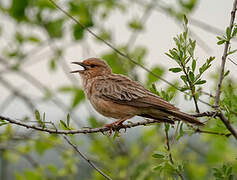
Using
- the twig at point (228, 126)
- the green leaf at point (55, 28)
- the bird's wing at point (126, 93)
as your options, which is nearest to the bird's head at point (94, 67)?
the bird's wing at point (126, 93)

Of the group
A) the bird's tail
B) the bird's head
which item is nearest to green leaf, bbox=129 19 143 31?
the bird's head

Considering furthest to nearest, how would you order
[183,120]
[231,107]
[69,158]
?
[69,158]
[183,120]
[231,107]

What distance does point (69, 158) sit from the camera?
6789 mm

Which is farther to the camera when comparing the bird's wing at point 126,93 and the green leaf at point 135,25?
the green leaf at point 135,25

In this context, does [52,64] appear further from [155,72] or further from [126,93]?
[126,93]

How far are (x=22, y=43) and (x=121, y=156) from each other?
8.51 ft

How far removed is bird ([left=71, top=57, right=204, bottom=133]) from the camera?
4.09 m

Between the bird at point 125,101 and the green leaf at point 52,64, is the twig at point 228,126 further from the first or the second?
the green leaf at point 52,64

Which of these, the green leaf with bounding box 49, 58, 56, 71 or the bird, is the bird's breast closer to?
the bird

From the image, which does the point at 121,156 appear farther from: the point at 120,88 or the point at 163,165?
the point at 163,165

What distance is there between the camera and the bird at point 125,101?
4090 mm

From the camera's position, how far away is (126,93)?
4.89 meters

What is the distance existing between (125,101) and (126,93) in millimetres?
127

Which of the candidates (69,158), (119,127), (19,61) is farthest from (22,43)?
(119,127)
